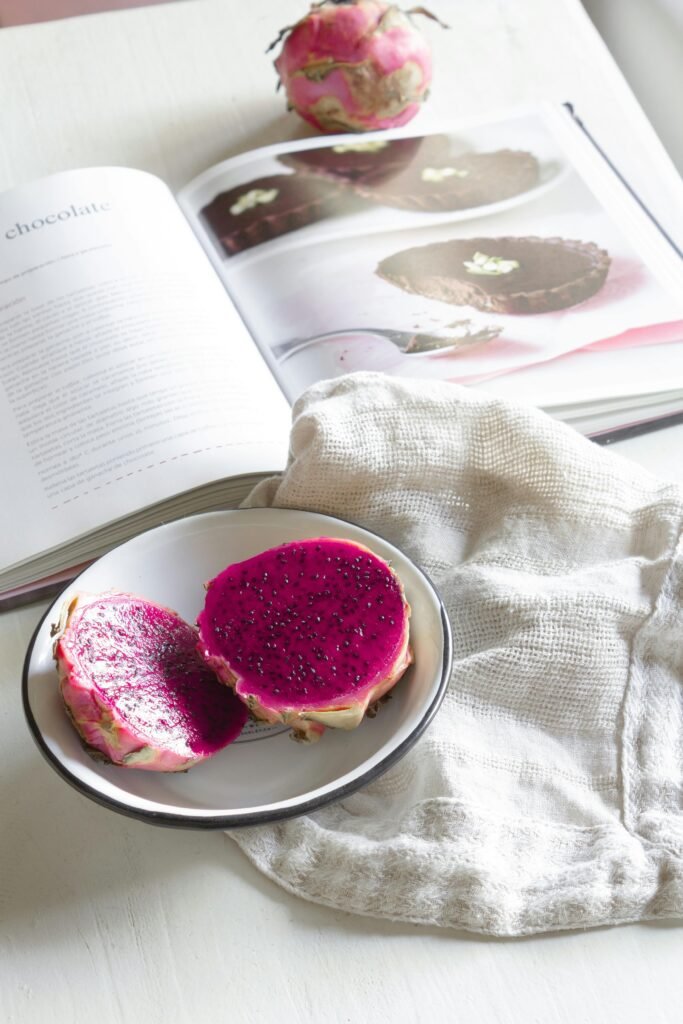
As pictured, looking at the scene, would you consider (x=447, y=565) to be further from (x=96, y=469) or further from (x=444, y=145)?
(x=444, y=145)

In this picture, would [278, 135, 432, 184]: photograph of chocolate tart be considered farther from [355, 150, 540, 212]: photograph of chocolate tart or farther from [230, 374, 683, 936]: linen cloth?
[230, 374, 683, 936]: linen cloth

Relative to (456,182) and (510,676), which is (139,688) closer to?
(510,676)

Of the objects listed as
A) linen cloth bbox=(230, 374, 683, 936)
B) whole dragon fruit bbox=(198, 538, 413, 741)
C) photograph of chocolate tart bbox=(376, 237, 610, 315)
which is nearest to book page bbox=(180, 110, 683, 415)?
photograph of chocolate tart bbox=(376, 237, 610, 315)

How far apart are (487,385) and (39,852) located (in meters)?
0.45

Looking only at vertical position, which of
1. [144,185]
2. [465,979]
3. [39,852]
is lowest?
[465,979]

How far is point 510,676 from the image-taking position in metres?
0.64

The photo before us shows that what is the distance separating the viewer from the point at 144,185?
3.19ft

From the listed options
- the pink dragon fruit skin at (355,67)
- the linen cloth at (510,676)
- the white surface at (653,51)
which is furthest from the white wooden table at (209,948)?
the white surface at (653,51)

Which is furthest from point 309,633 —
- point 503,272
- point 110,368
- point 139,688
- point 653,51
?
point 653,51

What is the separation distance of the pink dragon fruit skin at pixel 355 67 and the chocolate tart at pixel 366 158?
0.02 m

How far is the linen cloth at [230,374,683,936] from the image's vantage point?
567 millimetres

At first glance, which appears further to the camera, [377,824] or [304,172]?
[304,172]

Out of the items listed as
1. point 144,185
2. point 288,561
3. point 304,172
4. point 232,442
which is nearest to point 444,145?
point 304,172

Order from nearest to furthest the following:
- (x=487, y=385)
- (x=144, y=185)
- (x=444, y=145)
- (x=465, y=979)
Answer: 1. (x=465, y=979)
2. (x=487, y=385)
3. (x=144, y=185)
4. (x=444, y=145)
